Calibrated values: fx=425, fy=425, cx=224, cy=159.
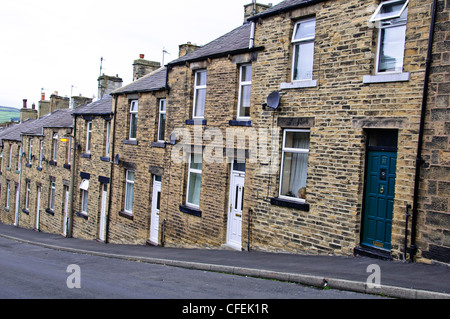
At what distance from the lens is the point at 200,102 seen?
14734 millimetres

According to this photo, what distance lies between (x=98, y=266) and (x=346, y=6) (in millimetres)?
9052

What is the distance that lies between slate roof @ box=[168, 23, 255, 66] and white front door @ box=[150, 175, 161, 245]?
4.68 meters

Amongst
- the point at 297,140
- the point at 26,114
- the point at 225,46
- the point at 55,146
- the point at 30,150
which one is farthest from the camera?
the point at 26,114

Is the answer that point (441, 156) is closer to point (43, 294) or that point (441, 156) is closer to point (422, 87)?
point (422, 87)

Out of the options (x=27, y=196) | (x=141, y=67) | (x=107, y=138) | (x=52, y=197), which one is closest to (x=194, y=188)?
(x=107, y=138)

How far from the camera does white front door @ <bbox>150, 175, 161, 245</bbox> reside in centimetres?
1660

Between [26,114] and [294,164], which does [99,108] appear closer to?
[294,164]

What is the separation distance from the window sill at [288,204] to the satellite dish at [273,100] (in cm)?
241

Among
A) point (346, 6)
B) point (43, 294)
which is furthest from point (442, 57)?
point (43, 294)

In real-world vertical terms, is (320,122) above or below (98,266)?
above

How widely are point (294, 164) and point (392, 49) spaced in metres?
3.66

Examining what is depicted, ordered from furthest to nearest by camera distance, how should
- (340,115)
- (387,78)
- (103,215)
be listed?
1. (103,215)
2. (340,115)
3. (387,78)

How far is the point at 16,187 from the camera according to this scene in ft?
109

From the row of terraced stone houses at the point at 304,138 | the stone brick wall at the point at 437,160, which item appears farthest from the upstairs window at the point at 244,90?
the stone brick wall at the point at 437,160
